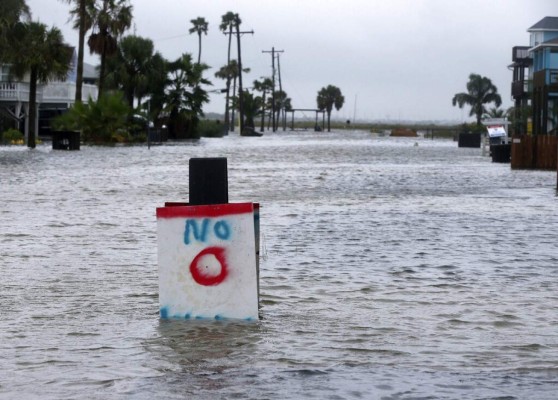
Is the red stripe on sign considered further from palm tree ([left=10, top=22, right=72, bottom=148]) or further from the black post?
→ palm tree ([left=10, top=22, right=72, bottom=148])

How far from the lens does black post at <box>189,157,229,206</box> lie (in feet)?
26.3

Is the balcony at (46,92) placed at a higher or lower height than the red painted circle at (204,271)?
higher

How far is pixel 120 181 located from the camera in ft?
88.5

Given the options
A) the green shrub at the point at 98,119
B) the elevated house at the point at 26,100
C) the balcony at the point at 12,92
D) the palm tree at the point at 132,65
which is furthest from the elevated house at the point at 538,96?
the balcony at the point at 12,92

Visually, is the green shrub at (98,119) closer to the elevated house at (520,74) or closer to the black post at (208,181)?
the elevated house at (520,74)

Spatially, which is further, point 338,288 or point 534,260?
point 534,260

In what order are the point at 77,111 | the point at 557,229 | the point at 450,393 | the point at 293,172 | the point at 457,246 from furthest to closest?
the point at 77,111, the point at 293,172, the point at 557,229, the point at 457,246, the point at 450,393

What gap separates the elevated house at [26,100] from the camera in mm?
69062

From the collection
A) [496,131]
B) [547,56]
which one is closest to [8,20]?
[496,131]

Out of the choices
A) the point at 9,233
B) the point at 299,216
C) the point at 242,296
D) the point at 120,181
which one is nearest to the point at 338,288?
the point at 242,296

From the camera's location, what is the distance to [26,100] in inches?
2771

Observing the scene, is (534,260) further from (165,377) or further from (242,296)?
(165,377)

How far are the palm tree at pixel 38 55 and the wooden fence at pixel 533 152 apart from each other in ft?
78.0

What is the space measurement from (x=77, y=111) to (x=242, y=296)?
55.9m
